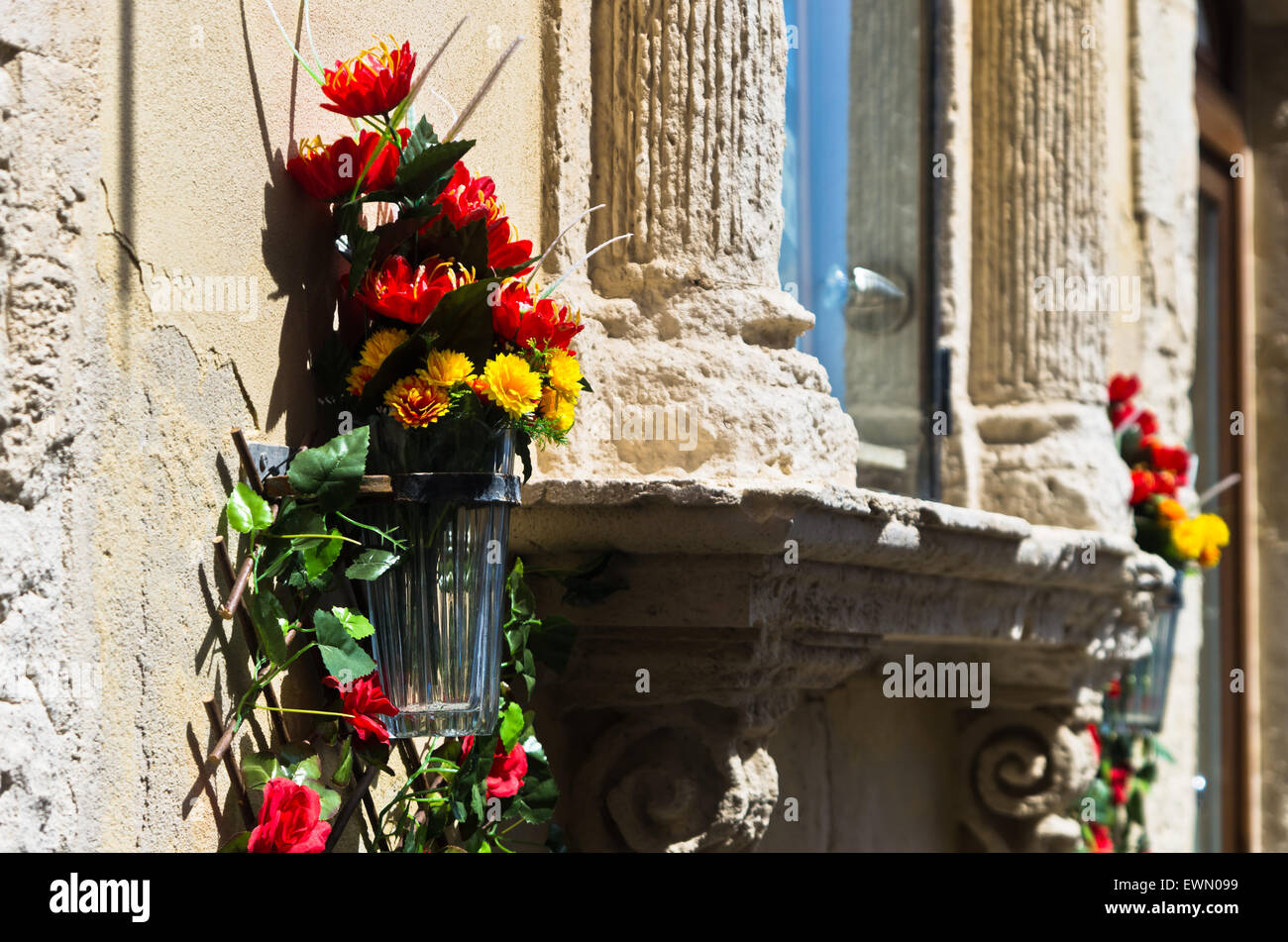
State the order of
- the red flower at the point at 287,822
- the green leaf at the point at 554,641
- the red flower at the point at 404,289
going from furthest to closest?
the green leaf at the point at 554,641 → the red flower at the point at 404,289 → the red flower at the point at 287,822

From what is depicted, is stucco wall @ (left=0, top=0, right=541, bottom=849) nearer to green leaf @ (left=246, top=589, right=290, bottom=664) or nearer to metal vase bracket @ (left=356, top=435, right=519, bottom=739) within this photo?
green leaf @ (left=246, top=589, right=290, bottom=664)

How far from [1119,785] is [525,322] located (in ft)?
9.72

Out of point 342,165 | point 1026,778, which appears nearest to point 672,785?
point 342,165

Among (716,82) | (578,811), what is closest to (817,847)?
(578,811)

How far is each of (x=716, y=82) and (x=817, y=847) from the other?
1603mm

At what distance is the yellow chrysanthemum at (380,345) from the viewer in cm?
194

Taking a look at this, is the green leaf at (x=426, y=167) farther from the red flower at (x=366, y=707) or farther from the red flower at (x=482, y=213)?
the red flower at (x=366, y=707)

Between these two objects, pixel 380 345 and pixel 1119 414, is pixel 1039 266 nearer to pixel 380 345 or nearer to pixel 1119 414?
pixel 1119 414

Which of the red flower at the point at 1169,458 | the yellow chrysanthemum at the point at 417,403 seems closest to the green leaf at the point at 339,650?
the yellow chrysanthemum at the point at 417,403

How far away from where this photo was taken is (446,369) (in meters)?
1.91

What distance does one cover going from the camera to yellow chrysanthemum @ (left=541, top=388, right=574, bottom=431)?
2033 mm

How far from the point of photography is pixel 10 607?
59.8 inches

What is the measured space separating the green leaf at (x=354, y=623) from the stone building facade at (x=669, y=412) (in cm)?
13

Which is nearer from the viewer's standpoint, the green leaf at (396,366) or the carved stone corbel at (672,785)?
the green leaf at (396,366)
